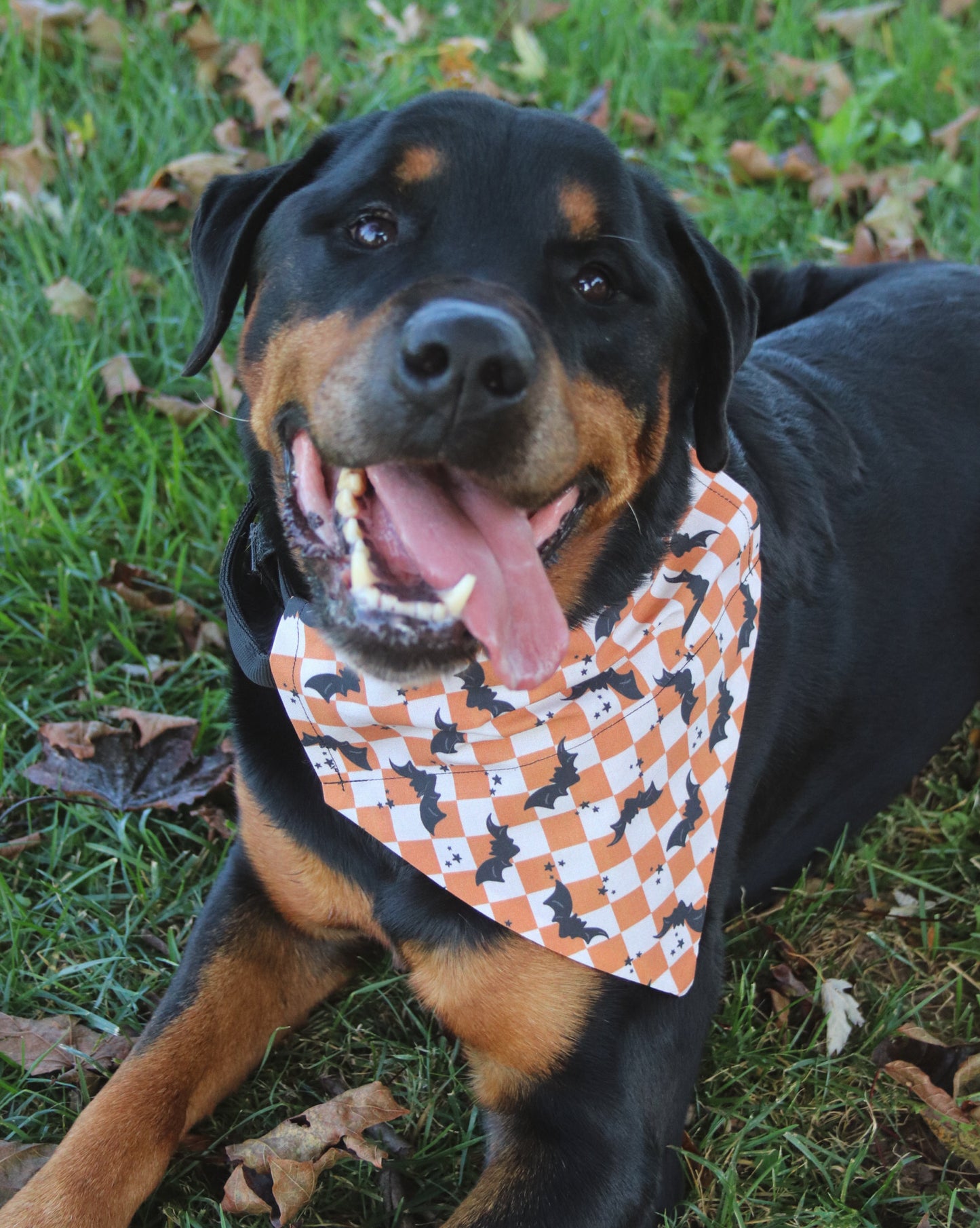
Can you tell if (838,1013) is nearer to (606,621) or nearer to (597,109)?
(606,621)

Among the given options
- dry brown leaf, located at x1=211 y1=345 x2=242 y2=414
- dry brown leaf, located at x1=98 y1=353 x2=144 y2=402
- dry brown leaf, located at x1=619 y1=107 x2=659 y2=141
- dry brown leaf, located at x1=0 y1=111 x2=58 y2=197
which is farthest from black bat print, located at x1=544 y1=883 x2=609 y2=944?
dry brown leaf, located at x1=619 y1=107 x2=659 y2=141

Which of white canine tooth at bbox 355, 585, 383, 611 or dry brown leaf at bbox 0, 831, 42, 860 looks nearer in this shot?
white canine tooth at bbox 355, 585, 383, 611

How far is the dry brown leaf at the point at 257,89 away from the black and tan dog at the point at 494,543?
7.99ft

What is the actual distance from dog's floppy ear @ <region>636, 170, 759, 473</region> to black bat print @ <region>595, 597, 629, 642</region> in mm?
350

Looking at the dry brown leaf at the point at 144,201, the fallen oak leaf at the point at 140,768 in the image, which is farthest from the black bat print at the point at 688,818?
the dry brown leaf at the point at 144,201

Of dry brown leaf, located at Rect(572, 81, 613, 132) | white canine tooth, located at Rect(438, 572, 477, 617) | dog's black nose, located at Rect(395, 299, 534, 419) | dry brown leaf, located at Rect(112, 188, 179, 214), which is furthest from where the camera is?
dry brown leaf, located at Rect(572, 81, 613, 132)

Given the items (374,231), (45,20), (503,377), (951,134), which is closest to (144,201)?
(45,20)

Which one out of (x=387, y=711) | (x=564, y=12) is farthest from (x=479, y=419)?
(x=564, y=12)

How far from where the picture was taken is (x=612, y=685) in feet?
7.57

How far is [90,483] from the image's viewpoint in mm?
3656

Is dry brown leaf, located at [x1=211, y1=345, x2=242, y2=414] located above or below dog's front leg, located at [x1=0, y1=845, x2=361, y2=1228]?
above

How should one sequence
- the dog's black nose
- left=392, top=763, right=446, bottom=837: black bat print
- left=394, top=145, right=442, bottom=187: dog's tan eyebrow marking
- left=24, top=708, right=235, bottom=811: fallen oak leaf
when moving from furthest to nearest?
1. left=24, top=708, right=235, bottom=811: fallen oak leaf
2. left=392, top=763, right=446, bottom=837: black bat print
3. left=394, top=145, right=442, bottom=187: dog's tan eyebrow marking
4. the dog's black nose

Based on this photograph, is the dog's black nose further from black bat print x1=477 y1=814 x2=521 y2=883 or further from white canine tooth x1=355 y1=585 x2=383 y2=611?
black bat print x1=477 y1=814 x2=521 y2=883

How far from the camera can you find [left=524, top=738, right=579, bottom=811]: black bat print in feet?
7.45
